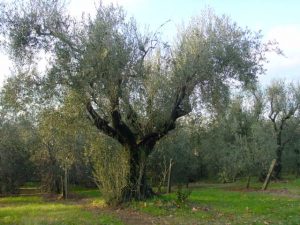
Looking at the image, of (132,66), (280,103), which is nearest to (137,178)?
(132,66)

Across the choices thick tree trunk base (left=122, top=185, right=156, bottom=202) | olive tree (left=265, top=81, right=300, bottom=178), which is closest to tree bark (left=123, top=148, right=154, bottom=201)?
thick tree trunk base (left=122, top=185, right=156, bottom=202)

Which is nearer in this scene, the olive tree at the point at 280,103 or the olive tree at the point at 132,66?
the olive tree at the point at 132,66

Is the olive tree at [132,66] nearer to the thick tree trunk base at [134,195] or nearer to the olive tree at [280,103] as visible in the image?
the thick tree trunk base at [134,195]

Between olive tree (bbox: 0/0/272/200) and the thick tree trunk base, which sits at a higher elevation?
olive tree (bbox: 0/0/272/200)

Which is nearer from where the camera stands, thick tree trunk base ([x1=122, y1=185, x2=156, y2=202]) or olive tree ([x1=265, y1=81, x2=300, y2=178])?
thick tree trunk base ([x1=122, y1=185, x2=156, y2=202])

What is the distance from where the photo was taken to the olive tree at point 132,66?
17.4m

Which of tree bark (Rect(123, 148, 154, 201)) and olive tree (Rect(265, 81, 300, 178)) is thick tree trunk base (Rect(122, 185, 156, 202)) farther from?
olive tree (Rect(265, 81, 300, 178))

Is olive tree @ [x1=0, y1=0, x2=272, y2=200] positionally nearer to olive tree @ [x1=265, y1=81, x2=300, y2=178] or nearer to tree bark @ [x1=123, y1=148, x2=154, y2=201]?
tree bark @ [x1=123, y1=148, x2=154, y2=201]

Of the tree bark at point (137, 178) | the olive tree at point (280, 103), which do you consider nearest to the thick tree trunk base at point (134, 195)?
the tree bark at point (137, 178)

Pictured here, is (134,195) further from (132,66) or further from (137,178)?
(132,66)

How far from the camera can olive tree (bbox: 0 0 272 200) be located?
17.4m

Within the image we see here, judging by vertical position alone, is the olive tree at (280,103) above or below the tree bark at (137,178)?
above

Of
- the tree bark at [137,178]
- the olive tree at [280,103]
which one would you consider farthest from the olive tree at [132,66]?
the olive tree at [280,103]

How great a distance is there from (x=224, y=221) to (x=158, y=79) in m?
7.49
